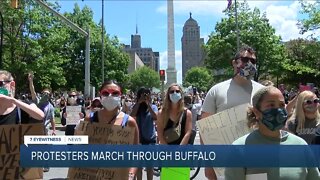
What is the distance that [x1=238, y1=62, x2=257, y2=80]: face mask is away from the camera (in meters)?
4.37

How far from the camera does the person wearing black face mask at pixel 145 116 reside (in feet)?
25.8

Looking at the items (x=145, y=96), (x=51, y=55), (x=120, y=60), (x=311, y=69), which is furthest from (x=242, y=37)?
(x=145, y=96)

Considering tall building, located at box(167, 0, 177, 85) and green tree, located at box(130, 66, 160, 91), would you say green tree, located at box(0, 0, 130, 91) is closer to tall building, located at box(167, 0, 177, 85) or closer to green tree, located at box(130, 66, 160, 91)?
tall building, located at box(167, 0, 177, 85)

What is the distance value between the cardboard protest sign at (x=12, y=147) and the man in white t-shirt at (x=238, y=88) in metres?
1.66

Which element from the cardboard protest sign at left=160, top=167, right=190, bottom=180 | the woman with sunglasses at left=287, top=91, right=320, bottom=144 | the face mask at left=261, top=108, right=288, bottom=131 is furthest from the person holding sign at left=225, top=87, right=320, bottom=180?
the woman with sunglasses at left=287, top=91, right=320, bottom=144

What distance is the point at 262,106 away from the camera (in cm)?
297

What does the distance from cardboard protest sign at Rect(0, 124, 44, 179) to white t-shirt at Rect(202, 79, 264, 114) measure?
5.42 feet

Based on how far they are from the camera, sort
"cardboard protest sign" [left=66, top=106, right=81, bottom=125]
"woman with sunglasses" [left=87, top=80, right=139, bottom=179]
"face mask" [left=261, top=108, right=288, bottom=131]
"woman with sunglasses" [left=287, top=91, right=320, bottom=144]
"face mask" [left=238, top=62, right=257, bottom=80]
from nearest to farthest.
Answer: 1. "face mask" [left=261, top=108, right=288, bottom=131]
2. "woman with sunglasses" [left=87, top=80, right=139, bottom=179]
3. "face mask" [left=238, top=62, right=257, bottom=80]
4. "woman with sunglasses" [left=287, top=91, right=320, bottom=144]
5. "cardboard protest sign" [left=66, top=106, right=81, bottom=125]

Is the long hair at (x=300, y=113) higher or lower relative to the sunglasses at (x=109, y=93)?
lower

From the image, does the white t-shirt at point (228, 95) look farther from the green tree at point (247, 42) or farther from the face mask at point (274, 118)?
the green tree at point (247, 42)

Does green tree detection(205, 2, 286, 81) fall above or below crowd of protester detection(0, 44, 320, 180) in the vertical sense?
above

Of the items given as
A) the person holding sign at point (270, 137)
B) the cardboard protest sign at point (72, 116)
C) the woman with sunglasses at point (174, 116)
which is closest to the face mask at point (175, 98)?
the woman with sunglasses at point (174, 116)

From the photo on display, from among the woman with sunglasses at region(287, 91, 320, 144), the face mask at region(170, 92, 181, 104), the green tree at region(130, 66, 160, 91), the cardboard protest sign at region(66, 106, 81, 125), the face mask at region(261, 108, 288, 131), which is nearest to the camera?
the face mask at region(261, 108, 288, 131)

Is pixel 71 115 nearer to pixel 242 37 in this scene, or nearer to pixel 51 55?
pixel 51 55
